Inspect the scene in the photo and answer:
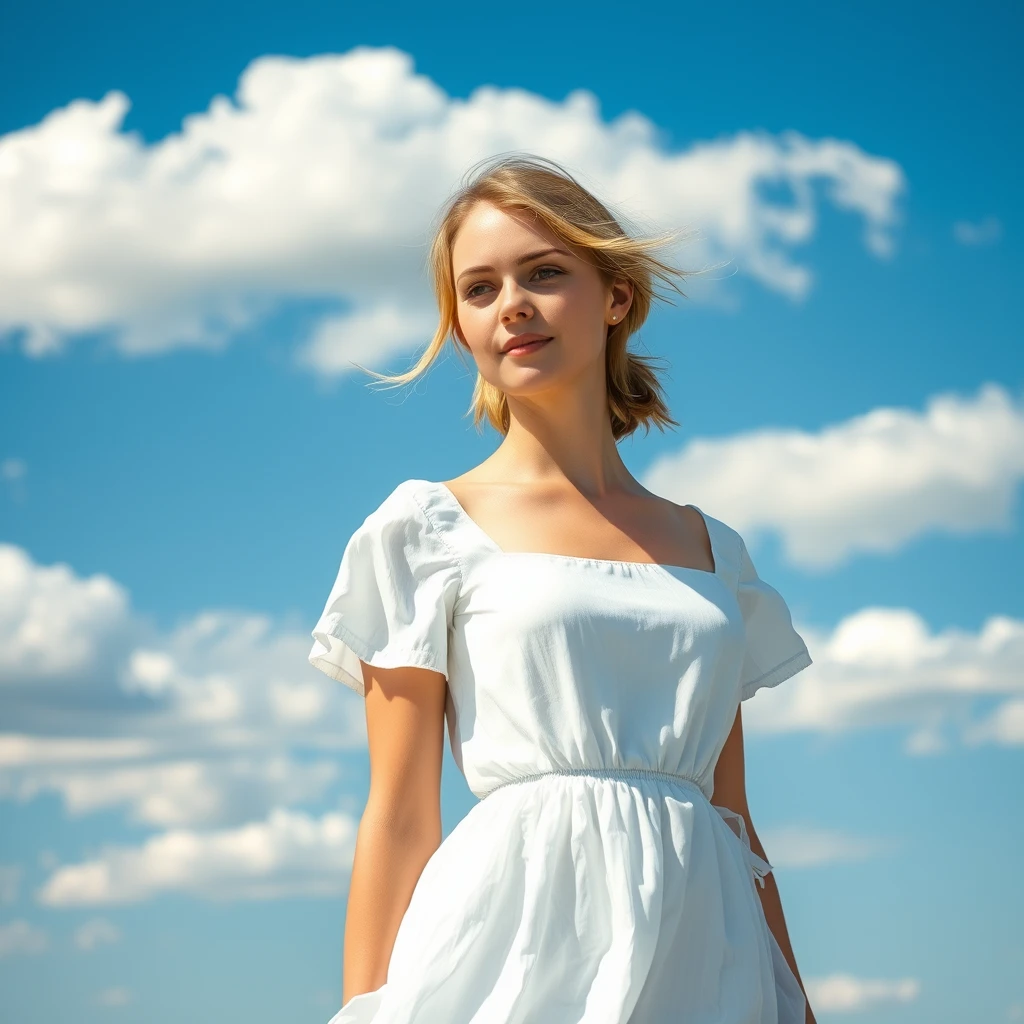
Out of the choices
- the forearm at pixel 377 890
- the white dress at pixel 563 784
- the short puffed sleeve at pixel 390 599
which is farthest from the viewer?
the short puffed sleeve at pixel 390 599

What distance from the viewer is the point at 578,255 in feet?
9.34

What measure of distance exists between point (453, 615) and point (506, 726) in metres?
0.25

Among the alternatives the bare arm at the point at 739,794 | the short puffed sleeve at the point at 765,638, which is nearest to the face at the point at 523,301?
the short puffed sleeve at the point at 765,638

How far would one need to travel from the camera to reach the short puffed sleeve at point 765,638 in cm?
305

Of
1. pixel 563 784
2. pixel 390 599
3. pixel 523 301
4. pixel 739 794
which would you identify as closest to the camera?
pixel 563 784

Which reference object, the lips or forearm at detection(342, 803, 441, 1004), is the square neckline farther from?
forearm at detection(342, 803, 441, 1004)

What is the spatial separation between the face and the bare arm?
0.86 meters

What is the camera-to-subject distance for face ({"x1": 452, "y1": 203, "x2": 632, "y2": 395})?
279 centimetres

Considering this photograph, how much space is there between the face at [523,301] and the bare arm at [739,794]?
2.82 feet

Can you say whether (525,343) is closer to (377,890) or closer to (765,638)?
(765,638)

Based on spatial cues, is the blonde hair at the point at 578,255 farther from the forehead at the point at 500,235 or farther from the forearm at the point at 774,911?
the forearm at the point at 774,911

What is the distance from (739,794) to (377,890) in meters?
0.90

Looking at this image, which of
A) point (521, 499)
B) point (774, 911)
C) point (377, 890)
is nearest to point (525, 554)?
point (521, 499)

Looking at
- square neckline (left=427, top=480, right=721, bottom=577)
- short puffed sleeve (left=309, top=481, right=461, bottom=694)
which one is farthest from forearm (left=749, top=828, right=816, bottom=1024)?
short puffed sleeve (left=309, top=481, right=461, bottom=694)
